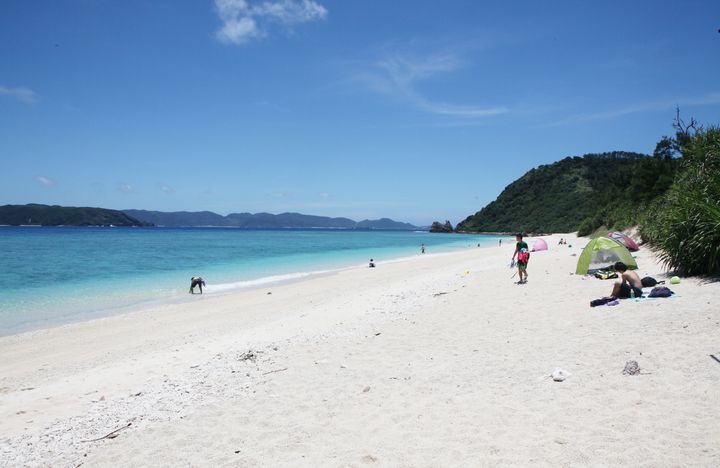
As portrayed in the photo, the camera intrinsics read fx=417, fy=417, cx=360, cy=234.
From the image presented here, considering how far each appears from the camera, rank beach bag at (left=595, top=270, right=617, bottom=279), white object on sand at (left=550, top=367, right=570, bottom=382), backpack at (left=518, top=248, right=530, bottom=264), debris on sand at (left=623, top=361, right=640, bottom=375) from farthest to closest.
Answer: backpack at (left=518, top=248, right=530, bottom=264), beach bag at (left=595, top=270, right=617, bottom=279), white object on sand at (left=550, top=367, right=570, bottom=382), debris on sand at (left=623, top=361, right=640, bottom=375)

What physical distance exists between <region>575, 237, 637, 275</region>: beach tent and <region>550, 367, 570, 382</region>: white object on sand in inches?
352

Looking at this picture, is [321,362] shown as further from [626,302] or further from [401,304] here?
[626,302]

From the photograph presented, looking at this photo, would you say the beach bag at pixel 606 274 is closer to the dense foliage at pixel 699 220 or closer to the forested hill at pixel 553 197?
the dense foliage at pixel 699 220

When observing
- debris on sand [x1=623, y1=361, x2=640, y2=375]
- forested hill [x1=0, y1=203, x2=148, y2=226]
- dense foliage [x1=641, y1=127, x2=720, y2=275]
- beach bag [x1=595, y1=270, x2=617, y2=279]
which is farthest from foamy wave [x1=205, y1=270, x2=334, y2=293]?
forested hill [x1=0, y1=203, x2=148, y2=226]

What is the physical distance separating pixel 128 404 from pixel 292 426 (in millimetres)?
2583

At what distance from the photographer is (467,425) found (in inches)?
177

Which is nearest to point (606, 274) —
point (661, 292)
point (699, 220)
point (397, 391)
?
point (699, 220)

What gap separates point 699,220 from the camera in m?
9.78

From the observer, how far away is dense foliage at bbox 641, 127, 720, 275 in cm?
928

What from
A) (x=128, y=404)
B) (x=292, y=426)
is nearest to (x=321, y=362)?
(x=292, y=426)

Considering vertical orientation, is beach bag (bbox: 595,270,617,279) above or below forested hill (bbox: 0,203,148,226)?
below

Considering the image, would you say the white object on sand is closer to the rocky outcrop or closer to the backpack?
the backpack

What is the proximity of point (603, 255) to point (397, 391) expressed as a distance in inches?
416

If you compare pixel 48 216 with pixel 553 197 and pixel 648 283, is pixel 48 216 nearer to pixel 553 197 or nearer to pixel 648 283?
pixel 553 197
